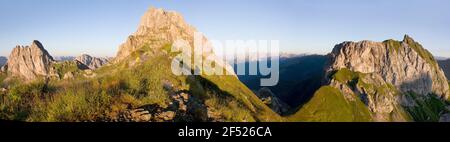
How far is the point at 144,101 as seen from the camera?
2300 centimetres

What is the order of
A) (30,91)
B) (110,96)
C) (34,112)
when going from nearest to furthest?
(34,112) → (110,96) → (30,91)
